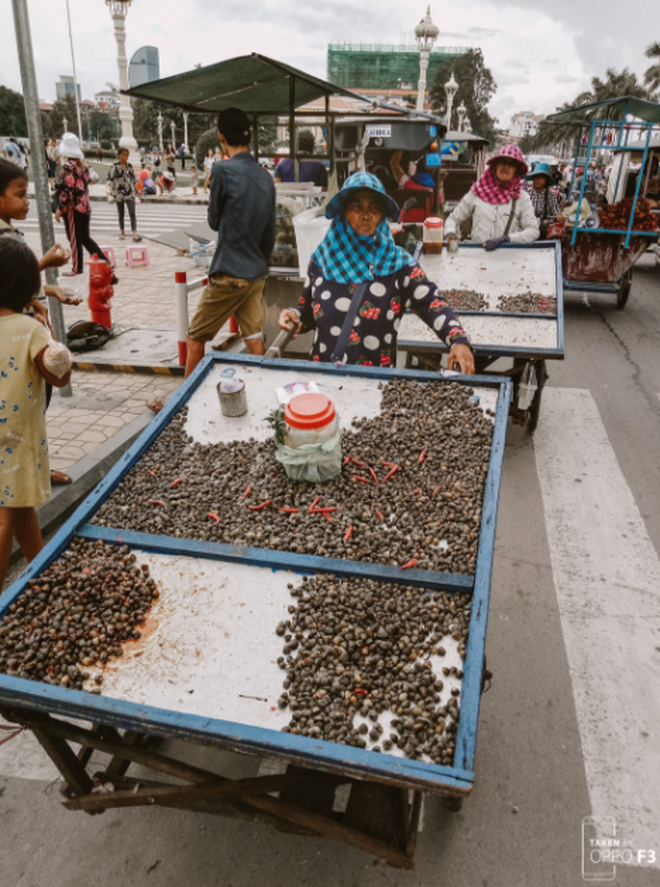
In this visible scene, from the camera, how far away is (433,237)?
6.60m

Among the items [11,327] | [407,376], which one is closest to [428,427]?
[407,376]

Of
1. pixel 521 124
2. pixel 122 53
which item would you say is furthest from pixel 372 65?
pixel 122 53

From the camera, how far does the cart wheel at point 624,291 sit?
388 inches

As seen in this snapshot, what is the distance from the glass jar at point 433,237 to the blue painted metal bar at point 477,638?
4.52 meters

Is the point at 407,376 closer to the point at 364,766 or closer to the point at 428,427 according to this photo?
the point at 428,427

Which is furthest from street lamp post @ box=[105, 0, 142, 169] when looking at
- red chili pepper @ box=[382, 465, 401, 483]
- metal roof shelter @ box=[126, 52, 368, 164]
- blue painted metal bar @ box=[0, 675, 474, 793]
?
blue painted metal bar @ box=[0, 675, 474, 793]

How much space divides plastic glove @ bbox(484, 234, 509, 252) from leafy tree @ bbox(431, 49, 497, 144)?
57.5 m

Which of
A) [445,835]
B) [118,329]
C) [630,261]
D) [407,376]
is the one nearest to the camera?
[445,835]

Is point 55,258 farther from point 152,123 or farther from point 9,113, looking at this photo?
point 9,113

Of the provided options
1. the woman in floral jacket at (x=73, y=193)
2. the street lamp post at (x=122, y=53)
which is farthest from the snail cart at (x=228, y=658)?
the street lamp post at (x=122, y=53)

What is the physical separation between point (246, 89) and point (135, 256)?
516 cm

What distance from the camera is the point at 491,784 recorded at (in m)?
2.52

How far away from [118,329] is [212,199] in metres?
3.20

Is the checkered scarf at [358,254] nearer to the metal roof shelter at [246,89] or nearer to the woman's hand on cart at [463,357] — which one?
the woman's hand on cart at [463,357]
